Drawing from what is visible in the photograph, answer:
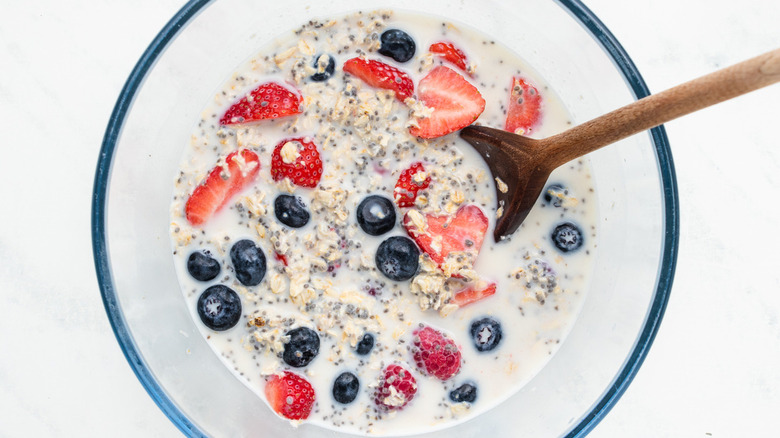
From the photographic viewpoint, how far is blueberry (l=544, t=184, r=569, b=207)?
1519mm

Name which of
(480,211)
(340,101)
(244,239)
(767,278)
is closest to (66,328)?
(244,239)

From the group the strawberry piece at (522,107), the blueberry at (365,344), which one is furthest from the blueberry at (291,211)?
the strawberry piece at (522,107)

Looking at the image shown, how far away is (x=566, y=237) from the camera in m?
1.51

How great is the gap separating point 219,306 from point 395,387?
1.41 ft

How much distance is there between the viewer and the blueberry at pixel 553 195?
1519 mm

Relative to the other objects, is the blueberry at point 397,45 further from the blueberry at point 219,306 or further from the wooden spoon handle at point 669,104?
the blueberry at point 219,306

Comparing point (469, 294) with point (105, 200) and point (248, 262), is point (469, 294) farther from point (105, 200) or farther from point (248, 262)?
point (105, 200)

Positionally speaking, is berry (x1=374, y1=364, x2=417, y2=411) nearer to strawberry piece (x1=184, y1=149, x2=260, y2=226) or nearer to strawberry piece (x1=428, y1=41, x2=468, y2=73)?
strawberry piece (x1=184, y1=149, x2=260, y2=226)

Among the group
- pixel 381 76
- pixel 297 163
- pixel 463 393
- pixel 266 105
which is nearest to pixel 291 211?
pixel 297 163

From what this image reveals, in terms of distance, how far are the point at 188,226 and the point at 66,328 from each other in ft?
1.41

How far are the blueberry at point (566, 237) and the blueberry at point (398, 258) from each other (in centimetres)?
33

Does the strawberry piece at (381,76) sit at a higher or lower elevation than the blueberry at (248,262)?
higher

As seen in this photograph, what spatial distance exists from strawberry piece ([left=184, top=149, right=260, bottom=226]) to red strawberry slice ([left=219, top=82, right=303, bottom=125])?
8 cm

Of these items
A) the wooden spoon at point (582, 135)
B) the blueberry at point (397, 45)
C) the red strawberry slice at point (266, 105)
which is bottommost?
the wooden spoon at point (582, 135)
